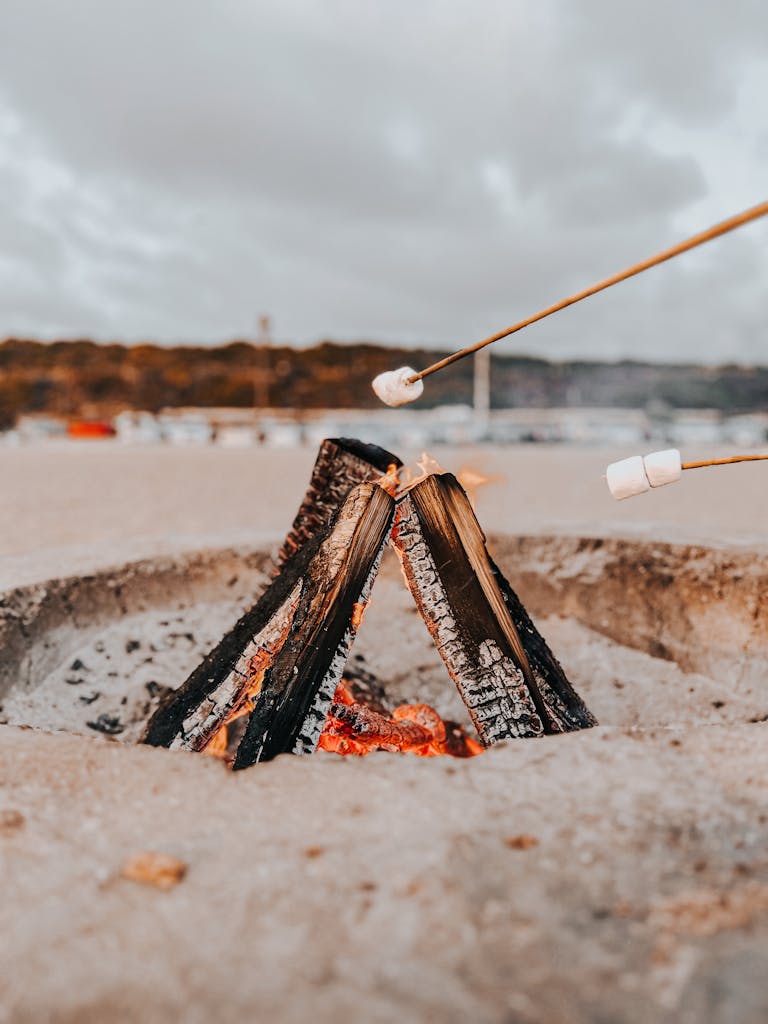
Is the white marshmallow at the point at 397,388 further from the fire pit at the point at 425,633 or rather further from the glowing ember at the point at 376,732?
the fire pit at the point at 425,633

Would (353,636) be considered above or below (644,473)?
below

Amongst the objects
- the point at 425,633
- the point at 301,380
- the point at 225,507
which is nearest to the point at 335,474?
the point at 425,633

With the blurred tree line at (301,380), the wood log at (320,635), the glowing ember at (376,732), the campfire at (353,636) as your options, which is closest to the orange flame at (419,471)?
the campfire at (353,636)

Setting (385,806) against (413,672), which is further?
(413,672)

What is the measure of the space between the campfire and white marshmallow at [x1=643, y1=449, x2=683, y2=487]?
470 millimetres

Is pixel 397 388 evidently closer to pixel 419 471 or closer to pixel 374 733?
pixel 419 471

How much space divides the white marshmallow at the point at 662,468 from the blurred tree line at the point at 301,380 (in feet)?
149

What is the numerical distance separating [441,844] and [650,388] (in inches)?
2889

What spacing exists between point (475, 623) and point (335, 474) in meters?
0.77

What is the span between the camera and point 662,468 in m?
1.60

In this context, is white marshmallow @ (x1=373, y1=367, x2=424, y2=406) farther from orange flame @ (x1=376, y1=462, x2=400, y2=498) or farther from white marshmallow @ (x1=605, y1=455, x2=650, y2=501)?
white marshmallow @ (x1=605, y1=455, x2=650, y2=501)

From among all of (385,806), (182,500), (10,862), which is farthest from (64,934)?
(182,500)

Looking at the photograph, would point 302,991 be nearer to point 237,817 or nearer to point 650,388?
point 237,817

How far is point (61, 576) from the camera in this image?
2.58 m
